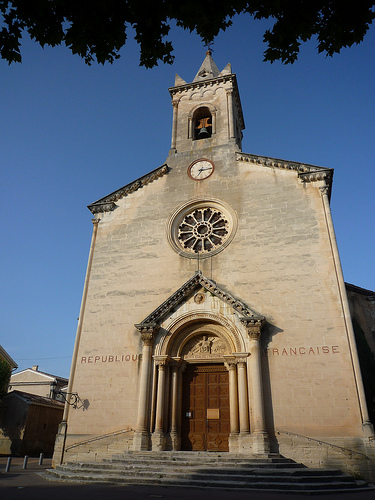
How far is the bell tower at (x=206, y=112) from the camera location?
20391 millimetres

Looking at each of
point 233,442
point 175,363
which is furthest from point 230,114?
point 233,442

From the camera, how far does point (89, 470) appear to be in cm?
1146

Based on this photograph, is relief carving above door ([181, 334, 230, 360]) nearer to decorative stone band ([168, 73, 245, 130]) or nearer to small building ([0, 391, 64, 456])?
small building ([0, 391, 64, 456])

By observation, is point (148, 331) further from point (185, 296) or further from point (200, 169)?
point (200, 169)

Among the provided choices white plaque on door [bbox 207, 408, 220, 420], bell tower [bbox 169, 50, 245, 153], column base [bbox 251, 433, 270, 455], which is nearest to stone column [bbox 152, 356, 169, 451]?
white plaque on door [bbox 207, 408, 220, 420]

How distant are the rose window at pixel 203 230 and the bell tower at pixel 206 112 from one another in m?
4.07

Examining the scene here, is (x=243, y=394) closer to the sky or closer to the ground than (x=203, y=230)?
closer to the ground

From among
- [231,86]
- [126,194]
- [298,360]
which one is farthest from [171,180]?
[298,360]

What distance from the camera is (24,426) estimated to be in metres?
23.0

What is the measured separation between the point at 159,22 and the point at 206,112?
58.3 ft

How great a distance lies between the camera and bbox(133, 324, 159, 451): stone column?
13430 mm

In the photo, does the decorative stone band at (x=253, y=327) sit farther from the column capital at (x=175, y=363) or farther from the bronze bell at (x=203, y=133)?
the bronze bell at (x=203, y=133)

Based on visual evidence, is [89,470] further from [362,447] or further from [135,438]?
[362,447]

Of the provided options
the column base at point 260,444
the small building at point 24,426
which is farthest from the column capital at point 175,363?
the small building at point 24,426
